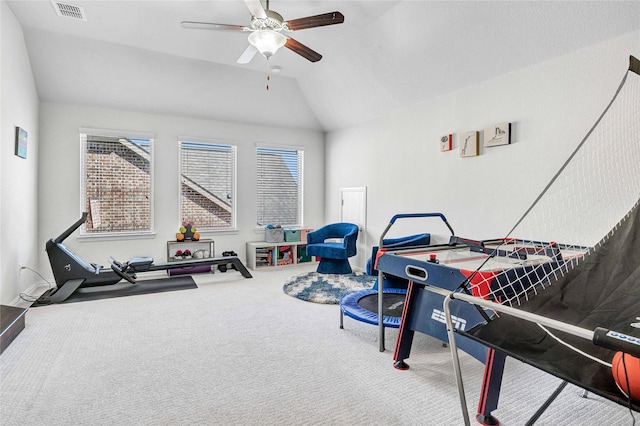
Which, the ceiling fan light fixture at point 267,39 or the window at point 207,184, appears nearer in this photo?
the ceiling fan light fixture at point 267,39

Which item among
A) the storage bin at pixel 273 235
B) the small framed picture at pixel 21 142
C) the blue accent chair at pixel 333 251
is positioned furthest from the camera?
the storage bin at pixel 273 235

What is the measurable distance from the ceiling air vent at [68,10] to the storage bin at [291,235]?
3831 millimetres

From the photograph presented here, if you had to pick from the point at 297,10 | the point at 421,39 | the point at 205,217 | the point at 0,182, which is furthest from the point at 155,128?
the point at 421,39

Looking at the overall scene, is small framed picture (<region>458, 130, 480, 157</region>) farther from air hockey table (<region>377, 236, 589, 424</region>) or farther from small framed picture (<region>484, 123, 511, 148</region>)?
air hockey table (<region>377, 236, 589, 424</region>)

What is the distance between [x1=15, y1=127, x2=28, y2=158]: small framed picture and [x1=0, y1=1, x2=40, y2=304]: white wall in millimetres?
60

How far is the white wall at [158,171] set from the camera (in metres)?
4.62

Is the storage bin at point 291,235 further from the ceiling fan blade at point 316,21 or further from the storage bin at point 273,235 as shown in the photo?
the ceiling fan blade at point 316,21

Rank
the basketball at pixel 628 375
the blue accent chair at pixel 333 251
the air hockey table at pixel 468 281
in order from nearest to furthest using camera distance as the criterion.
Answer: the basketball at pixel 628 375
the air hockey table at pixel 468 281
the blue accent chair at pixel 333 251

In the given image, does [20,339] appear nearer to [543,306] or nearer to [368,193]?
[543,306]

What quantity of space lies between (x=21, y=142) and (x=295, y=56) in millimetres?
3306

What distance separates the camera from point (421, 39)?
3.54 m

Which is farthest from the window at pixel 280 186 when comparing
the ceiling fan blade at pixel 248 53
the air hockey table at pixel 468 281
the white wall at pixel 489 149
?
the air hockey table at pixel 468 281

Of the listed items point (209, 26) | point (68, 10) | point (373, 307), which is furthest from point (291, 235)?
point (68, 10)

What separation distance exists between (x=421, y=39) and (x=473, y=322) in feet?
9.43
